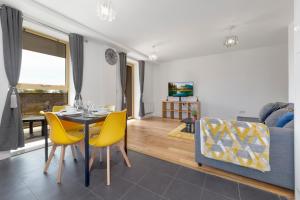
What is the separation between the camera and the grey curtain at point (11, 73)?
204 centimetres

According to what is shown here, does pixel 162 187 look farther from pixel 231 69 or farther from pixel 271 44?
pixel 271 44

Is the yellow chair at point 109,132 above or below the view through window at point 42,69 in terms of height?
below

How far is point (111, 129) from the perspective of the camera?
1560 millimetres

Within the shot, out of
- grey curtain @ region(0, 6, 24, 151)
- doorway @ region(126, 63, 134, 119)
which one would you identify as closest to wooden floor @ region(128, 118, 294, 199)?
grey curtain @ region(0, 6, 24, 151)

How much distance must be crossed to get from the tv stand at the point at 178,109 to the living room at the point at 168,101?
6cm

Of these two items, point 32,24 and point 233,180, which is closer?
point 233,180

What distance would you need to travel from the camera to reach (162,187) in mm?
1468

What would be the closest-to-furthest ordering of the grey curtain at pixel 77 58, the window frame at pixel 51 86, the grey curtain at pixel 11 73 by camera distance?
the grey curtain at pixel 11 73 < the window frame at pixel 51 86 < the grey curtain at pixel 77 58

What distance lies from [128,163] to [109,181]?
390mm

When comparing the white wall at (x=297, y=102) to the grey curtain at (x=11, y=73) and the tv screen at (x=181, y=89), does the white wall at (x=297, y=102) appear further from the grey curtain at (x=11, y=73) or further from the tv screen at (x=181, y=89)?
the tv screen at (x=181, y=89)

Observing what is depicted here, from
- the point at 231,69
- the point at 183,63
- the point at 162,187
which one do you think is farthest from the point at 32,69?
the point at 231,69

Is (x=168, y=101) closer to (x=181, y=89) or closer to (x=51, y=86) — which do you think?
(x=181, y=89)

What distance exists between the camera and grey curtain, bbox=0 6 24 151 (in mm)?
2035

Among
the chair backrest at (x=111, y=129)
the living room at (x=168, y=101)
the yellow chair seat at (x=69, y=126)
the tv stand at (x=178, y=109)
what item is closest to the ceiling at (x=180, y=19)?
the living room at (x=168, y=101)
